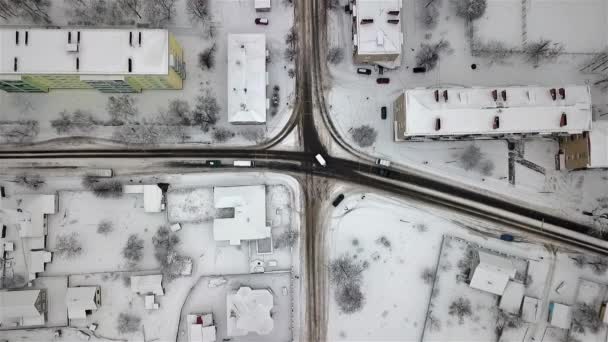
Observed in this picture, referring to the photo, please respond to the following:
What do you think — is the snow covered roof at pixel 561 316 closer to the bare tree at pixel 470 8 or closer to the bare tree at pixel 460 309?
the bare tree at pixel 460 309

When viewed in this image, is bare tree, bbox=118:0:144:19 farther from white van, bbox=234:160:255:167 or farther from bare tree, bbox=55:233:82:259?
bare tree, bbox=55:233:82:259

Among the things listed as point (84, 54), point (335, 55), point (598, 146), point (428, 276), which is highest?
point (335, 55)

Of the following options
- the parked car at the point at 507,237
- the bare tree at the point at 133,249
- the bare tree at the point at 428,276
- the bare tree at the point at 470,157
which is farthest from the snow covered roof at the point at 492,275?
the bare tree at the point at 133,249

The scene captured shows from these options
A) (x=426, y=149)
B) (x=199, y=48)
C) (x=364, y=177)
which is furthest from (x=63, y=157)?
(x=426, y=149)

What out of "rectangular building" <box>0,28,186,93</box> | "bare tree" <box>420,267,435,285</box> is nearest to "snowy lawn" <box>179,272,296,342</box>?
"bare tree" <box>420,267,435,285</box>

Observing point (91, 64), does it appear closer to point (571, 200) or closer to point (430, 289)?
point (430, 289)

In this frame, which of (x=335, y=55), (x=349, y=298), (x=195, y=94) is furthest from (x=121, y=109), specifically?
(x=349, y=298)

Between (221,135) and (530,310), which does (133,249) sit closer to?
(221,135)
